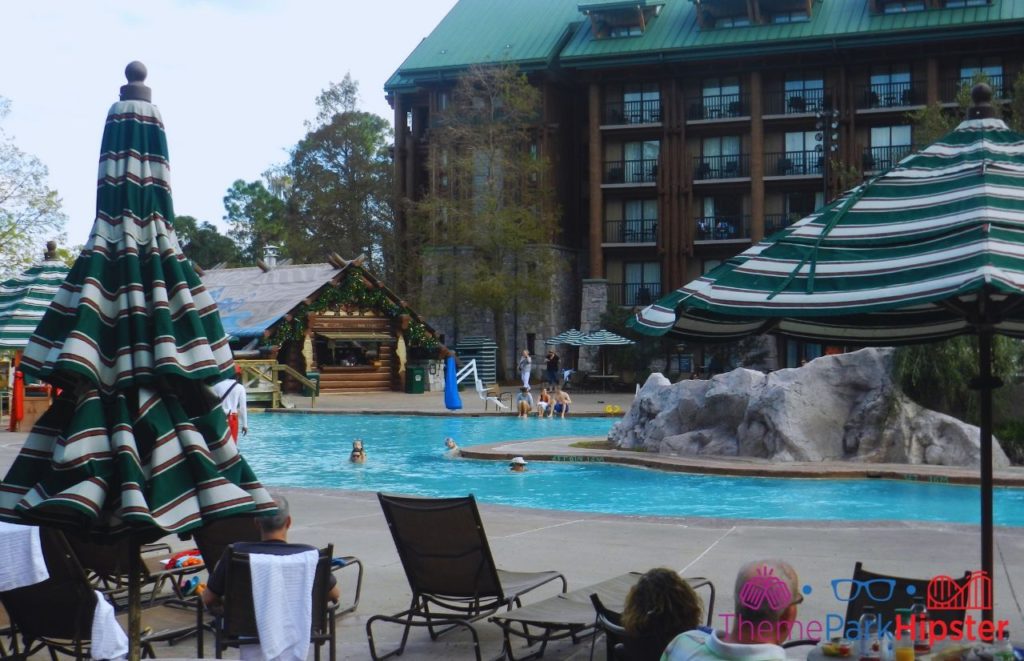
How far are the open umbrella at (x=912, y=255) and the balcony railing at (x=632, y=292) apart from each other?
148 feet

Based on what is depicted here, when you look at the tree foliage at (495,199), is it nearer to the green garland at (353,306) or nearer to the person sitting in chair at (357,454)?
the green garland at (353,306)

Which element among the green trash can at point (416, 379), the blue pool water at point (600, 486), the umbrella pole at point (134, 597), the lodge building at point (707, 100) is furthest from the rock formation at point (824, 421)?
the lodge building at point (707, 100)

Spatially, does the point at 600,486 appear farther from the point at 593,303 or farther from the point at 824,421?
the point at 593,303

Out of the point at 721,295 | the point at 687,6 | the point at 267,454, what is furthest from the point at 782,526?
the point at 687,6

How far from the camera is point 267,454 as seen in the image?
2362 centimetres

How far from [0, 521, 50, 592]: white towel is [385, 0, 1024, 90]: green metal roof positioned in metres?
44.9

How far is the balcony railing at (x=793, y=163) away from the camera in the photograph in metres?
48.6

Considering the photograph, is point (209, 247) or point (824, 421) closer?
point (824, 421)

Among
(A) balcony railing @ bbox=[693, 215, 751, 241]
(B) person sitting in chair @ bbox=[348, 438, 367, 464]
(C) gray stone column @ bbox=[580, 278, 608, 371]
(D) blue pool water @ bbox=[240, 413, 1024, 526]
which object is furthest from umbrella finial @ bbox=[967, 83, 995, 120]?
(A) balcony railing @ bbox=[693, 215, 751, 241]

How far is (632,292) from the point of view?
51656 millimetres

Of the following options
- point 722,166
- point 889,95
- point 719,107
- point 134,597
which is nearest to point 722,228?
point 722,166

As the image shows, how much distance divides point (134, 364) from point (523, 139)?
4660 centimetres

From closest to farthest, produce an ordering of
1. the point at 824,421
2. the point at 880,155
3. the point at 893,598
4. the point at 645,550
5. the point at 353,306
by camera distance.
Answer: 1. the point at 893,598
2. the point at 645,550
3. the point at 824,421
4. the point at 353,306
5. the point at 880,155

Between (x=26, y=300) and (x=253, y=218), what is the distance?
74041mm
